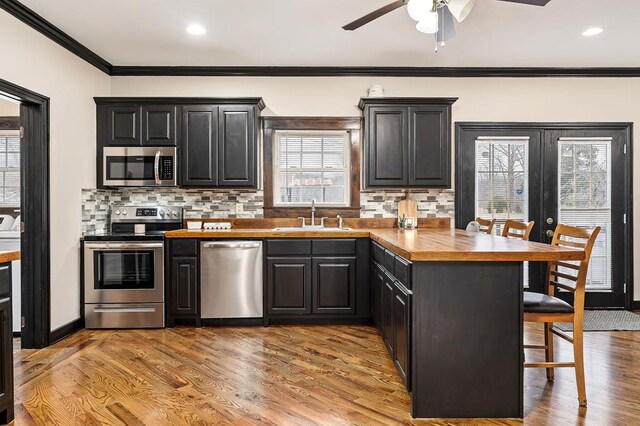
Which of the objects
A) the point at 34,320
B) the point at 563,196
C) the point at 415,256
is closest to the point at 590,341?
the point at 563,196

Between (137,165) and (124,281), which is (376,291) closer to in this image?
(124,281)

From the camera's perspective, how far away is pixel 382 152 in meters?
4.18

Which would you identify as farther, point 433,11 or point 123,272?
point 123,272

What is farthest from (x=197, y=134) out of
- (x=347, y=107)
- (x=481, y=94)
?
(x=481, y=94)

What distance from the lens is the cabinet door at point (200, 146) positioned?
4121mm

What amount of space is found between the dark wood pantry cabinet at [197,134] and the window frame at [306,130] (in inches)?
13.7

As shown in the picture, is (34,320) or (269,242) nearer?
(34,320)

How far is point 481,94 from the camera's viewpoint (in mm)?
4480

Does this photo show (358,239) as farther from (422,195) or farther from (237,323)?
(237,323)

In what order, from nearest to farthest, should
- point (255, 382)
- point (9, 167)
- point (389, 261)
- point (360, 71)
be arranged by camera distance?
point (255, 382)
point (389, 261)
point (9, 167)
point (360, 71)

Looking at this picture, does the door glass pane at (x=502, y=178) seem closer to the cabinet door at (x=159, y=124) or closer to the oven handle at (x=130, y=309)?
the cabinet door at (x=159, y=124)

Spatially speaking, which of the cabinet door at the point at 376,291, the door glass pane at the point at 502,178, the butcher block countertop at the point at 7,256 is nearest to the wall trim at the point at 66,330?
the butcher block countertop at the point at 7,256

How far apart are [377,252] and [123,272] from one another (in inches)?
94.9

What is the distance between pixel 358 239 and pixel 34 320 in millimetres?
2858
